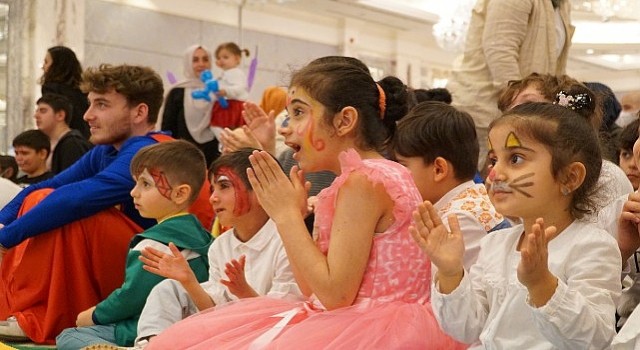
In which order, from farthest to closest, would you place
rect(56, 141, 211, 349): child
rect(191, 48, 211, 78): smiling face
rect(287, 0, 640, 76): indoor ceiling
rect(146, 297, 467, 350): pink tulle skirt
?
1. rect(287, 0, 640, 76): indoor ceiling
2. rect(191, 48, 211, 78): smiling face
3. rect(56, 141, 211, 349): child
4. rect(146, 297, 467, 350): pink tulle skirt

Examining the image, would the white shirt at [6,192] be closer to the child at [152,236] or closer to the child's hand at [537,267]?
the child at [152,236]

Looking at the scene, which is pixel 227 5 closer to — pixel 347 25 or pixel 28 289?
pixel 347 25

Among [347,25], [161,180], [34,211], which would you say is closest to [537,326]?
[161,180]

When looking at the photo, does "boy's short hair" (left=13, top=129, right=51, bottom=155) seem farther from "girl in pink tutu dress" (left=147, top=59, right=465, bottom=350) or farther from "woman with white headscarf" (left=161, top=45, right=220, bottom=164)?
"girl in pink tutu dress" (left=147, top=59, right=465, bottom=350)

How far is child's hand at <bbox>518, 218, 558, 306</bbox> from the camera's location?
5.90ft

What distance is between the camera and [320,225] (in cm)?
255

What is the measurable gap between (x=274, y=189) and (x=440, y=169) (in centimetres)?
57

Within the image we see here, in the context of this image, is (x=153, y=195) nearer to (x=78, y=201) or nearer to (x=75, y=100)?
(x=78, y=201)

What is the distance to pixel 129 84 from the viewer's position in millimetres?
4180

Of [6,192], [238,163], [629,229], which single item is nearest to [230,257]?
[238,163]

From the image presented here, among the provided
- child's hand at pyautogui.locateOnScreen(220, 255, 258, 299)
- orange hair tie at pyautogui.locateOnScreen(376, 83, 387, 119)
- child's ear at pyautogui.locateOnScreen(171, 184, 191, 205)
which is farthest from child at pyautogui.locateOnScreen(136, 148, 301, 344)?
orange hair tie at pyautogui.locateOnScreen(376, 83, 387, 119)

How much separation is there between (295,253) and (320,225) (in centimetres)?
16

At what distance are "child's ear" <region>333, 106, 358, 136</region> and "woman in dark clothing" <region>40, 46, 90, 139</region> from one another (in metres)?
3.75

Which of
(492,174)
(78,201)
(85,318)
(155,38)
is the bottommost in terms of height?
(85,318)
